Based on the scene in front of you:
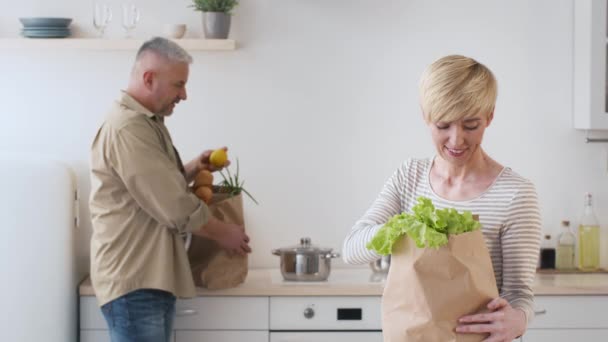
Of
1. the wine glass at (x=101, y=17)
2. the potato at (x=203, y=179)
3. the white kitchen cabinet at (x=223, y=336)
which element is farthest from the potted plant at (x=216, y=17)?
the white kitchen cabinet at (x=223, y=336)

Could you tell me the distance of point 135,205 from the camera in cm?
324

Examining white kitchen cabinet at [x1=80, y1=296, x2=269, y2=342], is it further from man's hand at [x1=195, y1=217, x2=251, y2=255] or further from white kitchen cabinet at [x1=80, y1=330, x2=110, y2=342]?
man's hand at [x1=195, y1=217, x2=251, y2=255]

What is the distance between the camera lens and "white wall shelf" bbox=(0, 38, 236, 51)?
3.72 m

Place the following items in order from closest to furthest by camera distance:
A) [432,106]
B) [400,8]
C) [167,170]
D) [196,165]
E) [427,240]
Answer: [427,240]
[432,106]
[167,170]
[196,165]
[400,8]

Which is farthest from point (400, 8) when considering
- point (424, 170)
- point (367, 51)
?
point (424, 170)

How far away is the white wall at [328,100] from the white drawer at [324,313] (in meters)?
0.51

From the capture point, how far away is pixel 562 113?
4039 mm

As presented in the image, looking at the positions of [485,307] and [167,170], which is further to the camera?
[167,170]

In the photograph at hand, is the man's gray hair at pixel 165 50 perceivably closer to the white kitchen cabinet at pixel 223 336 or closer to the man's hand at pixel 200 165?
the man's hand at pixel 200 165

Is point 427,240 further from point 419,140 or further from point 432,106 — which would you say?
point 419,140

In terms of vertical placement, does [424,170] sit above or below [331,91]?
below

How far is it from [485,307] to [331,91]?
7.65 ft

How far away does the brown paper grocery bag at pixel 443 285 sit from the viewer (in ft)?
5.54

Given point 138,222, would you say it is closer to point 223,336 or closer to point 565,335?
point 223,336
